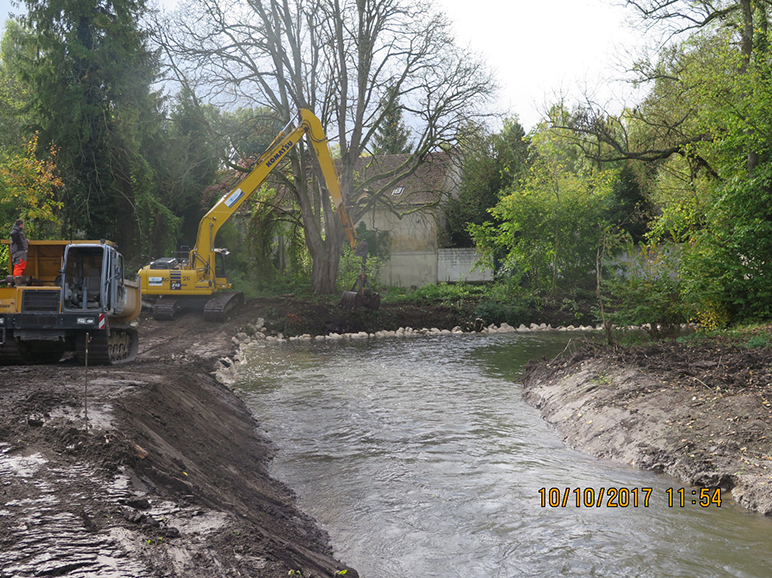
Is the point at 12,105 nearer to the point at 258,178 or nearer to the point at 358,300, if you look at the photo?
the point at 258,178

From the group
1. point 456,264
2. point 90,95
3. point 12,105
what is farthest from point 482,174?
point 12,105

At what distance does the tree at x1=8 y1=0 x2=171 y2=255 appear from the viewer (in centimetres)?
2509

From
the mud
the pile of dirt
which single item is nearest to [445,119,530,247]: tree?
the mud

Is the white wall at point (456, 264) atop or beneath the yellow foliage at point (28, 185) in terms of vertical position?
beneath

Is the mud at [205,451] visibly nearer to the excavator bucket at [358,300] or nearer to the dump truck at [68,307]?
the dump truck at [68,307]

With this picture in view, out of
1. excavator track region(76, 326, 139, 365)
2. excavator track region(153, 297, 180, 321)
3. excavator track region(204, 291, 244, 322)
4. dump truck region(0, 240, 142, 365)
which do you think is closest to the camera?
dump truck region(0, 240, 142, 365)

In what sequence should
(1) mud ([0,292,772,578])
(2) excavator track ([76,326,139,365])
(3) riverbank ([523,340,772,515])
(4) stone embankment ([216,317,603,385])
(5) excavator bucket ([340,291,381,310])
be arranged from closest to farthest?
(1) mud ([0,292,772,578]) → (3) riverbank ([523,340,772,515]) → (2) excavator track ([76,326,139,365]) → (4) stone embankment ([216,317,603,385]) → (5) excavator bucket ([340,291,381,310])

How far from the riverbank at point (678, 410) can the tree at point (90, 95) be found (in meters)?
21.4

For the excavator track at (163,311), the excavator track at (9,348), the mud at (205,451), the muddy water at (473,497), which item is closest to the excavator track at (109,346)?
the mud at (205,451)

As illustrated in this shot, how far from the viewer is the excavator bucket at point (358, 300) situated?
22.7m

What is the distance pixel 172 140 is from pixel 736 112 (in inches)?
948

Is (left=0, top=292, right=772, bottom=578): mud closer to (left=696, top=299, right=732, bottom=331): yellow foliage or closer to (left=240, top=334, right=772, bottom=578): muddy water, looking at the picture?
(left=240, top=334, right=772, bottom=578): muddy water

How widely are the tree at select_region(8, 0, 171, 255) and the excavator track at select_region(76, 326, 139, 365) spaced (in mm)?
14713
